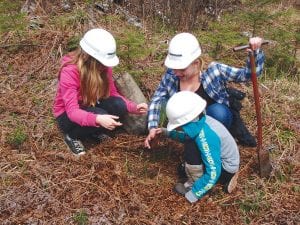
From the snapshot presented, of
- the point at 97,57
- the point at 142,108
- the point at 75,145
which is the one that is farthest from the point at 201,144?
the point at 75,145

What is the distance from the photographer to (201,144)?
2.87m

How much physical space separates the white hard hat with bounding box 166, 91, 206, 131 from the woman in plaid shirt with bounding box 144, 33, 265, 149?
1.28ft

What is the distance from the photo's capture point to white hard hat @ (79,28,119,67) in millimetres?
3229

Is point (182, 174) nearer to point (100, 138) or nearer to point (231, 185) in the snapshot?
point (231, 185)

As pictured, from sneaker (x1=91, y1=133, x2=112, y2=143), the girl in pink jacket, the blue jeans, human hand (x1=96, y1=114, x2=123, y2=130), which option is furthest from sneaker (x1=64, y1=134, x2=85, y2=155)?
the blue jeans

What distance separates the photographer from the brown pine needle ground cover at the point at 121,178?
3.01 m

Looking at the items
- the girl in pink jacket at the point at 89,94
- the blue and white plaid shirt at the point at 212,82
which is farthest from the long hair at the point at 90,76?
the blue and white plaid shirt at the point at 212,82

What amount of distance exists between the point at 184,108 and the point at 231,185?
2.57 ft

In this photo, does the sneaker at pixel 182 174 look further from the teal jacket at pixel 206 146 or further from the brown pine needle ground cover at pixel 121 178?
the teal jacket at pixel 206 146

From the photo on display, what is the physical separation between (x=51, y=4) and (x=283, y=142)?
3644mm

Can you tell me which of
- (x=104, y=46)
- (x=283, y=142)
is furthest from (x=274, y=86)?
(x=104, y=46)

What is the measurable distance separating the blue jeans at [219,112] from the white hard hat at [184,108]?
604 mm

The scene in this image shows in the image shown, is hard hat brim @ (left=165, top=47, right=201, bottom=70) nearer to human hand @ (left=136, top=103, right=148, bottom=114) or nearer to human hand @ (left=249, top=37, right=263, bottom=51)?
human hand @ (left=249, top=37, right=263, bottom=51)

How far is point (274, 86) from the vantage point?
4633mm
